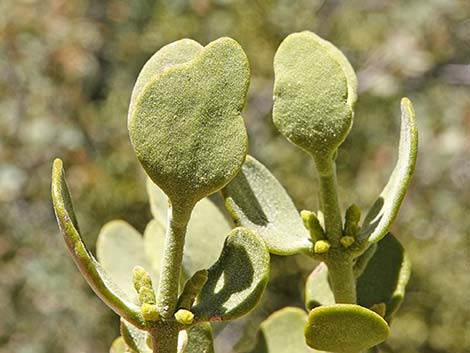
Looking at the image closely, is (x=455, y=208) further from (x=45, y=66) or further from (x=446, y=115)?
(x=45, y=66)

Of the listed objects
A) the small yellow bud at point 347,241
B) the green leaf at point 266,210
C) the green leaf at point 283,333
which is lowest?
the green leaf at point 283,333

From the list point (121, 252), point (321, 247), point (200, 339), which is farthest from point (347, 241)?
point (121, 252)

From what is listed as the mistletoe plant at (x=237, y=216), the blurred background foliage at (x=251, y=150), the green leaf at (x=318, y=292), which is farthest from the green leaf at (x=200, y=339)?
the blurred background foliage at (x=251, y=150)

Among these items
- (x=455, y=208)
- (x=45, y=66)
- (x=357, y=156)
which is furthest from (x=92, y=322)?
(x=455, y=208)

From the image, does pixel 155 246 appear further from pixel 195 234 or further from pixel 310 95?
pixel 310 95

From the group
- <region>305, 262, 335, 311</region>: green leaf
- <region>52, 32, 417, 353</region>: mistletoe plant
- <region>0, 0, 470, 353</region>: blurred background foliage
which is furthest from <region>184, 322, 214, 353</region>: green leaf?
→ <region>0, 0, 470, 353</region>: blurred background foliage

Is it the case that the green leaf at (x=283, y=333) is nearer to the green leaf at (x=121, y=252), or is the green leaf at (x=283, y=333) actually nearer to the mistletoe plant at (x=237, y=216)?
the mistletoe plant at (x=237, y=216)
